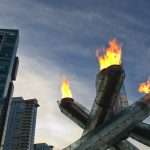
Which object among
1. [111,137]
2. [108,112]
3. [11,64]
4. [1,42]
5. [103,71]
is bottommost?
[111,137]

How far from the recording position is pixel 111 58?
79.4 feet

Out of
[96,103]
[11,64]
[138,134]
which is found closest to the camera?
[96,103]

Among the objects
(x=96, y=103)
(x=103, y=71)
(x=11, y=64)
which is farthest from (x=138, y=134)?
(x=11, y=64)

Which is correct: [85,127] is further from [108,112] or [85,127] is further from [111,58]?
[111,58]

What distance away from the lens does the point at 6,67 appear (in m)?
171

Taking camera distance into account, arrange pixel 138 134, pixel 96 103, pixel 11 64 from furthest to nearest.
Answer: pixel 11 64 < pixel 138 134 < pixel 96 103

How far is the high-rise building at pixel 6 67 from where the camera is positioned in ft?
545

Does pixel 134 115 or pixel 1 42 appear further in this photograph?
pixel 1 42

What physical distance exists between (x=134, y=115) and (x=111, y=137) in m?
2.26

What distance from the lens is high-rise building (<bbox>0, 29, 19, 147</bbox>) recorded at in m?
166

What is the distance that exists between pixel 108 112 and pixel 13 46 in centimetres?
15906

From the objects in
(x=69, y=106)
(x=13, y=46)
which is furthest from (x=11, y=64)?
(x=69, y=106)

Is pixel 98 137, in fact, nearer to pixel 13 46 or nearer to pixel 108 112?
pixel 108 112

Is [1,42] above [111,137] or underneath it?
above
